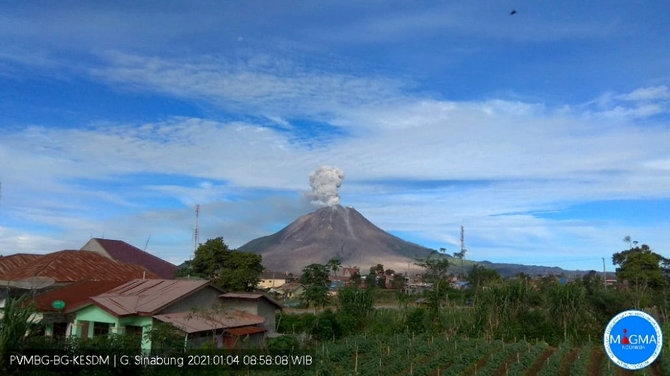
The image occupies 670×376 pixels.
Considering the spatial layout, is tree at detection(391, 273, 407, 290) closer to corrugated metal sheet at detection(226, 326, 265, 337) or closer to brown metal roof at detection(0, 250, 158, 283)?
brown metal roof at detection(0, 250, 158, 283)

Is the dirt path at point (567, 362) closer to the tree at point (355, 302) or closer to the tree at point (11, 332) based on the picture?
the tree at point (355, 302)

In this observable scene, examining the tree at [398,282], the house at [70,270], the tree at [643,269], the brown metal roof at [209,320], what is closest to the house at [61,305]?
the house at [70,270]

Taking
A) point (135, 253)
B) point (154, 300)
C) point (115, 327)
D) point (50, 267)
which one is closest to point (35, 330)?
point (115, 327)

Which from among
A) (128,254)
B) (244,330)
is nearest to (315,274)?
(244,330)

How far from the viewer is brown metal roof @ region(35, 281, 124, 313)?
1998cm

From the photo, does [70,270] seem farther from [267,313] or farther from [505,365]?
[505,365]

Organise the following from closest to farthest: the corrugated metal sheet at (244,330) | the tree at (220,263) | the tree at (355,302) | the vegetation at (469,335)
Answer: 1. the vegetation at (469,335)
2. the corrugated metal sheet at (244,330)
3. the tree at (355,302)
4. the tree at (220,263)

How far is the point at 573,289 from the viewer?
27.5 metres

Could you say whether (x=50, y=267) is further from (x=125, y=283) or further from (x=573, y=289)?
(x=573, y=289)

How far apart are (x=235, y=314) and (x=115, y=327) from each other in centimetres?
551

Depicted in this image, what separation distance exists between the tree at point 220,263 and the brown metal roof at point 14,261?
406 inches

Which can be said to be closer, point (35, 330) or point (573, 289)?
point (35, 330)

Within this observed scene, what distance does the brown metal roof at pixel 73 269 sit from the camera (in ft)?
86.9

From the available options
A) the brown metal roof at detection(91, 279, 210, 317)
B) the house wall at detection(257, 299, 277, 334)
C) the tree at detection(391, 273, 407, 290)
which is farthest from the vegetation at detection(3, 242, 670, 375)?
the tree at detection(391, 273, 407, 290)
